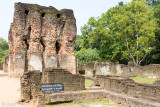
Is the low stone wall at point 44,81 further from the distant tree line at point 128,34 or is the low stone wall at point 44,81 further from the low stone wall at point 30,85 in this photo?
the distant tree line at point 128,34

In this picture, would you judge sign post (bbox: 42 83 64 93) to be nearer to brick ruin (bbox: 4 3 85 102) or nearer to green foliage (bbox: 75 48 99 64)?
brick ruin (bbox: 4 3 85 102)

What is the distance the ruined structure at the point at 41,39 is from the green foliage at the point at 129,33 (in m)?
6.71

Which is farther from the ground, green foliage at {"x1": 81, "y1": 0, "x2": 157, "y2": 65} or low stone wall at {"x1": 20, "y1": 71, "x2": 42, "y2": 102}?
green foliage at {"x1": 81, "y1": 0, "x2": 157, "y2": 65}

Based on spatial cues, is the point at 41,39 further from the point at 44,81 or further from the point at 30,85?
the point at 44,81

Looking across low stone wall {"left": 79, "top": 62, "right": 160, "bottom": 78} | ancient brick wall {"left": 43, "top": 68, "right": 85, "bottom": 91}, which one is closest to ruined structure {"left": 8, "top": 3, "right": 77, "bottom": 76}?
low stone wall {"left": 79, "top": 62, "right": 160, "bottom": 78}

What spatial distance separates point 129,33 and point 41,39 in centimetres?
1114

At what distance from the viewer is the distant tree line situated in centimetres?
1967

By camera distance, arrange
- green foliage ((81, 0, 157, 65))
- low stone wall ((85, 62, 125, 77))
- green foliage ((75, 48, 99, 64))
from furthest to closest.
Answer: green foliage ((75, 48, 99, 64))
green foliage ((81, 0, 157, 65))
low stone wall ((85, 62, 125, 77))

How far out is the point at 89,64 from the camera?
17.2 metres

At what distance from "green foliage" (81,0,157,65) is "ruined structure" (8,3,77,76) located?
6711 mm

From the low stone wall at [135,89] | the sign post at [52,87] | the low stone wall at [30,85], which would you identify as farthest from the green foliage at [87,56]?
the sign post at [52,87]

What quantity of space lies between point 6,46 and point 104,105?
57.2 metres

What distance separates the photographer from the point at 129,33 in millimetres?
21250

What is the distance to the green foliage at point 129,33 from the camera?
19.4 meters
